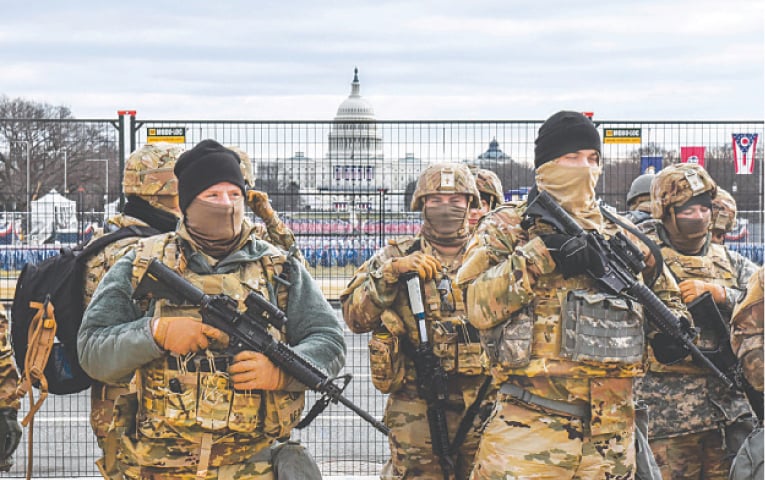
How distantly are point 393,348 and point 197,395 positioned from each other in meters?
1.57

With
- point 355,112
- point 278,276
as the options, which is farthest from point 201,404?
point 355,112

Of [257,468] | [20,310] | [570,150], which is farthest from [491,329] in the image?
[20,310]

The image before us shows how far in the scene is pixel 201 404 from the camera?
13.5 feet

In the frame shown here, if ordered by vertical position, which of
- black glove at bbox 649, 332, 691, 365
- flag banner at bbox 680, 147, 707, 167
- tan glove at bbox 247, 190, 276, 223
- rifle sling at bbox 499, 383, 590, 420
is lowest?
rifle sling at bbox 499, 383, 590, 420

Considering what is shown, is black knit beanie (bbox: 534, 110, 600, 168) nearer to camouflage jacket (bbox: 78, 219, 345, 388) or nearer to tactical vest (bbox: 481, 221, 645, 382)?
tactical vest (bbox: 481, 221, 645, 382)

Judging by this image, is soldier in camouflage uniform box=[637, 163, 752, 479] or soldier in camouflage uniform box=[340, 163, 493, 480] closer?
soldier in camouflage uniform box=[340, 163, 493, 480]

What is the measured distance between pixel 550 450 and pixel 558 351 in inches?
15.8

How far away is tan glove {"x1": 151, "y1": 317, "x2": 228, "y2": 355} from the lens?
4051 mm

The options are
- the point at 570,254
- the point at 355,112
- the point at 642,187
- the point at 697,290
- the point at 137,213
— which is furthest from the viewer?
the point at 355,112

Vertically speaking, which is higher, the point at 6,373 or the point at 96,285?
the point at 96,285

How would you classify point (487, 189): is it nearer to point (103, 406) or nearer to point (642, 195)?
point (642, 195)

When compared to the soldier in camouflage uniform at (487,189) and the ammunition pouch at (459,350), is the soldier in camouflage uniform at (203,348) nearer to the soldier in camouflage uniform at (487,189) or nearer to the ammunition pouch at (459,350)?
the ammunition pouch at (459,350)

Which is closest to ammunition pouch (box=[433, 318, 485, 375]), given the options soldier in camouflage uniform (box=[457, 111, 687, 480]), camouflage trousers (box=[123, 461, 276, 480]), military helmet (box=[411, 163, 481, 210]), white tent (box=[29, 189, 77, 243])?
military helmet (box=[411, 163, 481, 210])

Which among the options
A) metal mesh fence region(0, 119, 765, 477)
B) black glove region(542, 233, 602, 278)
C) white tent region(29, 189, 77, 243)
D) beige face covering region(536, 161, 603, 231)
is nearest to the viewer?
black glove region(542, 233, 602, 278)
